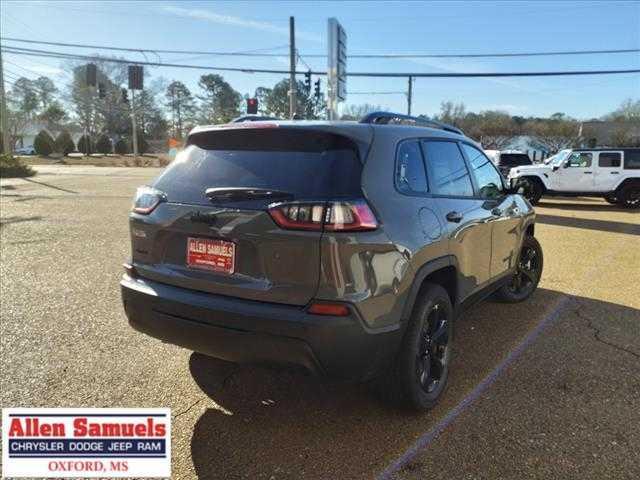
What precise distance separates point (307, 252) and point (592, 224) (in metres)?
11.6

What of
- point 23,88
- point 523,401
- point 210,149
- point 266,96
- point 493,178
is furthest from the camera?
point 23,88

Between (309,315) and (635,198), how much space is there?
16854mm

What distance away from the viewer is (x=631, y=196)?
15.9 m

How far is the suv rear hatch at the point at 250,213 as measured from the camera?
248 cm

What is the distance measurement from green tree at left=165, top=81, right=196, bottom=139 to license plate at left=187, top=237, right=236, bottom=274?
9394cm

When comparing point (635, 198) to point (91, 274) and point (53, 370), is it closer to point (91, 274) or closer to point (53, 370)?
point (91, 274)

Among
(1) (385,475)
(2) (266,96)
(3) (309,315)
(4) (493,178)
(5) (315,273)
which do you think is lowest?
(1) (385,475)

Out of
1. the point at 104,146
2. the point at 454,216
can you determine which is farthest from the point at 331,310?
the point at 104,146

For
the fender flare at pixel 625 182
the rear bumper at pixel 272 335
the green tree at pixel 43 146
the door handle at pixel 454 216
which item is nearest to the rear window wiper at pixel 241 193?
the rear bumper at pixel 272 335

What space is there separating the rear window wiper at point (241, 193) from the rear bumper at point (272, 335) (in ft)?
1.74

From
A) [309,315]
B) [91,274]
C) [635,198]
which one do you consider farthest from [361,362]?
[635,198]

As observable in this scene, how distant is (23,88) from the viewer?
242 ft

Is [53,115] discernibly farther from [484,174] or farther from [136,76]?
[484,174]

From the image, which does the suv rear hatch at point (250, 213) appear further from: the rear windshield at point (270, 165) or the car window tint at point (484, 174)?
the car window tint at point (484, 174)
